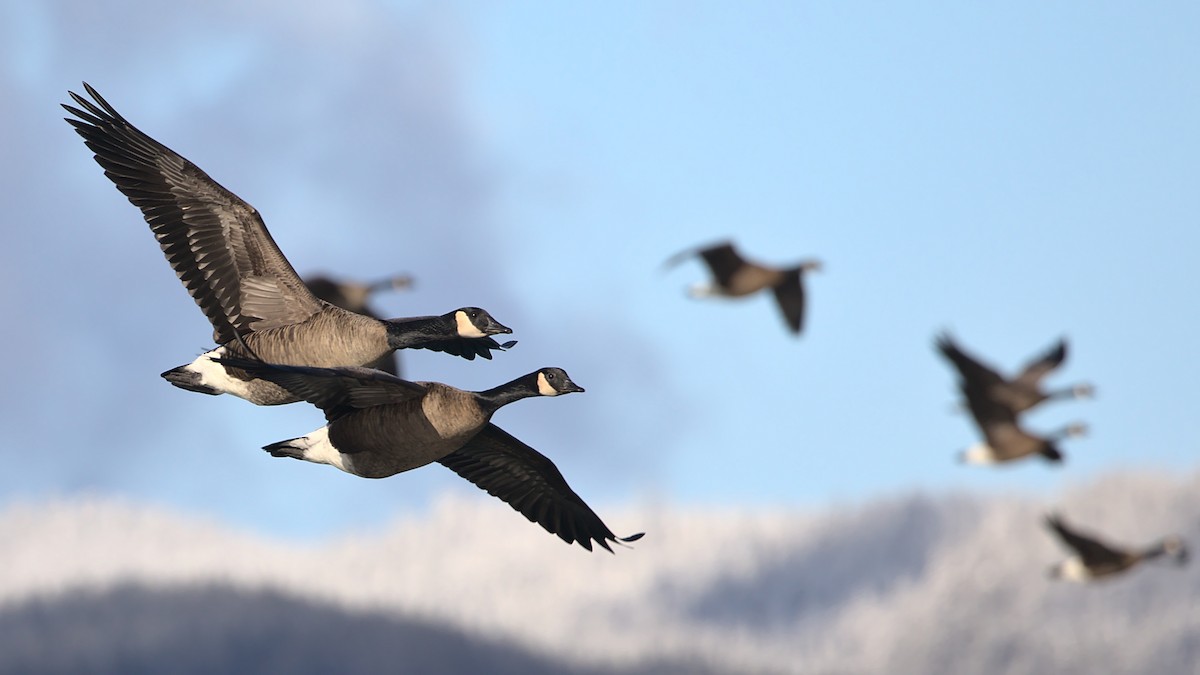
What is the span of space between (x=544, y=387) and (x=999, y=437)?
54.7 ft

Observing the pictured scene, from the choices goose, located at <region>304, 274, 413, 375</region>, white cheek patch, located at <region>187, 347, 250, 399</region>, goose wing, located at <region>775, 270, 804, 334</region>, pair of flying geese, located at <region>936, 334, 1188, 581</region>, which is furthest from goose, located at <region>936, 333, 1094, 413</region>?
white cheek patch, located at <region>187, 347, 250, 399</region>

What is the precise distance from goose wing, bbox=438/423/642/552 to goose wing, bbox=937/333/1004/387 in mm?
11792

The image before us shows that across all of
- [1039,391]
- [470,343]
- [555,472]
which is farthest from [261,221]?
[1039,391]

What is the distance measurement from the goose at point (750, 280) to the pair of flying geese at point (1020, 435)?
4.74 metres

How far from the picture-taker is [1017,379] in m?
31.6

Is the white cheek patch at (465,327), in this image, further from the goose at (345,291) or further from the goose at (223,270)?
the goose at (345,291)

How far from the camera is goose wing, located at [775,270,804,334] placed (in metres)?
34.9

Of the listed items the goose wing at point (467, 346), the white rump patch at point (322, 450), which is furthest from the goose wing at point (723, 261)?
the white rump patch at point (322, 450)

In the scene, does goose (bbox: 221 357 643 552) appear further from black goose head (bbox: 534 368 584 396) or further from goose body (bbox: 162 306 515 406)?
goose body (bbox: 162 306 515 406)

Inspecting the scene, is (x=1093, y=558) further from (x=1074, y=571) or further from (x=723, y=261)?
(x=723, y=261)

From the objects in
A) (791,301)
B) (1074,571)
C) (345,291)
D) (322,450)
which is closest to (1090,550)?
(1074,571)

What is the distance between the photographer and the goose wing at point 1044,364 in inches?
1262

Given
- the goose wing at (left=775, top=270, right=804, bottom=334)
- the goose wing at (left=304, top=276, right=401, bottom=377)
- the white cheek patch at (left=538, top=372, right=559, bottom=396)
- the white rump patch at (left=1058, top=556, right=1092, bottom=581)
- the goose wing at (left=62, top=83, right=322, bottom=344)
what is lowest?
the white cheek patch at (left=538, top=372, right=559, bottom=396)

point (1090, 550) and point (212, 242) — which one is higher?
point (1090, 550)
